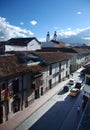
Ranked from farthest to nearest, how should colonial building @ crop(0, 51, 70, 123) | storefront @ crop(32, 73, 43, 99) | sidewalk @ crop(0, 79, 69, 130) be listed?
storefront @ crop(32, 73, 43, 99), colonial building @ crop(0, 51, 70, 123), sidewalk @ crop(0, 79, 69, 130)

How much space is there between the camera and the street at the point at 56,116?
29062 mm

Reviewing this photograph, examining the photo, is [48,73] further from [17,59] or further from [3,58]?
[3,58]

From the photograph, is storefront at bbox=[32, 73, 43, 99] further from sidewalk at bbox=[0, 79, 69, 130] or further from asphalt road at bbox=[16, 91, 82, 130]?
asphalt road at bbox=[16, 91, 82, 130]

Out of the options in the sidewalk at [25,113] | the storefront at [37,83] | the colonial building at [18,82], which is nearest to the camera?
the sidewalk at [25,113]

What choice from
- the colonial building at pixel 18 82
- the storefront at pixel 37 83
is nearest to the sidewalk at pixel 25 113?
the colonial building at pixel 18 82

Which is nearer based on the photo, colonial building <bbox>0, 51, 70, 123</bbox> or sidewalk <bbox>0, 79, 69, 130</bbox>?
sidewalk <bbox>0, 79, 69, 130</bbox>

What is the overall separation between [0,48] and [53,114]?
4085cm

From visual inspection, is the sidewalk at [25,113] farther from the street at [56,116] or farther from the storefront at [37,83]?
the storefront at [37,83]

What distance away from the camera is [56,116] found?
3272 cm

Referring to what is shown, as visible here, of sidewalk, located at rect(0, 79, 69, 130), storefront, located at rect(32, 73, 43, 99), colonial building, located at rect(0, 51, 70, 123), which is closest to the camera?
sidewalk, located at rect(0, 79, 69, 130)

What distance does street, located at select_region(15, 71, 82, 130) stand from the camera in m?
29.1

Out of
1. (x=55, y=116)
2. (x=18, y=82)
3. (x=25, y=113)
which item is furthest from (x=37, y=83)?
(x=55, y=116)

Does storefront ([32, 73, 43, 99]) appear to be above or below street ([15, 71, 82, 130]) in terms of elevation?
above

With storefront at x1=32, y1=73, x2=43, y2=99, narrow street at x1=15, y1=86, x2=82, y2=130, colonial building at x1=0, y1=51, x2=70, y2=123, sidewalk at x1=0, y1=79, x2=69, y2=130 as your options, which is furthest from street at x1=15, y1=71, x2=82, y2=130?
colonial building at x1=0, y1=51, x2=70, y2=123
